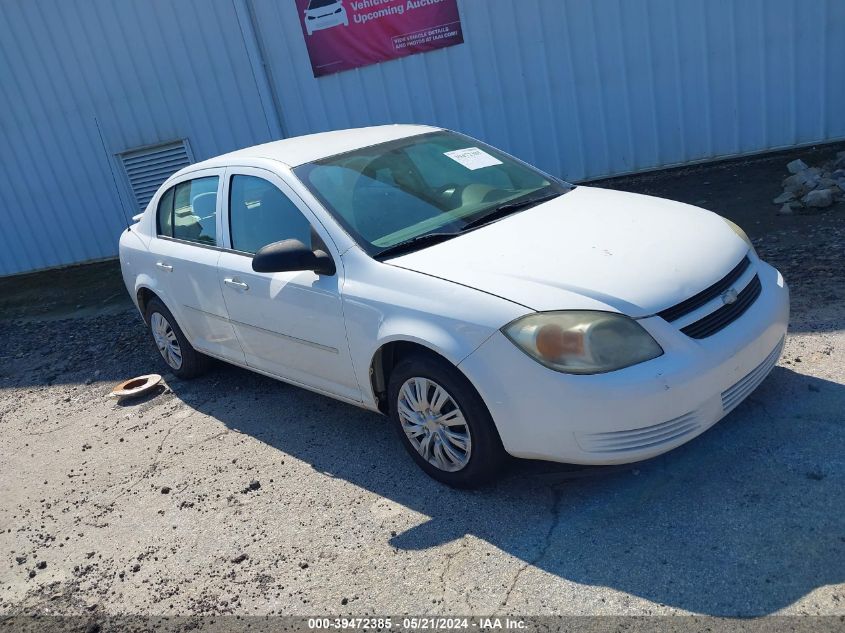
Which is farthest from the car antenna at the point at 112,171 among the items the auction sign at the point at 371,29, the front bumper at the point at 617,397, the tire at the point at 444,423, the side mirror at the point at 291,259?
the front bumper at the point at 617,397

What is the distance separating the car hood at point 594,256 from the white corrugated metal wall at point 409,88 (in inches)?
182

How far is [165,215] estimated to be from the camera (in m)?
5.69

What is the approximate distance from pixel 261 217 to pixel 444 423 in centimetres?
180

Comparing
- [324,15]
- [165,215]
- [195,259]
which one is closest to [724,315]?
[195,259]

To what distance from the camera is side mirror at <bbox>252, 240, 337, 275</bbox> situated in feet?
12.9

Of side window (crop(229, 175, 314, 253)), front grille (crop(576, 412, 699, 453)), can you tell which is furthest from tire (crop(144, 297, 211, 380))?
front grille (crop(576, 412, 699, 453))

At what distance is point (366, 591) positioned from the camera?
3215 millimetres

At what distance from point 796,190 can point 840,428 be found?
3.93 m

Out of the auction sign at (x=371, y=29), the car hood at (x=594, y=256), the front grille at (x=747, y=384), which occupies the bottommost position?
the front grille at (x=747, y=384)

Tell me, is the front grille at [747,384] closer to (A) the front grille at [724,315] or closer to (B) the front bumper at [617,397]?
(B) the front bumper at [617,397]

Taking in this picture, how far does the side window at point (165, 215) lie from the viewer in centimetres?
561

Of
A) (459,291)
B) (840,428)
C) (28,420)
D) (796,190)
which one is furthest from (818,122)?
(28,420)

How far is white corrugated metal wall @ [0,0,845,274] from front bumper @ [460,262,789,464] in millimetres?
5564

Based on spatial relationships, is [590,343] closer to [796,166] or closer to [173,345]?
[173,345]
